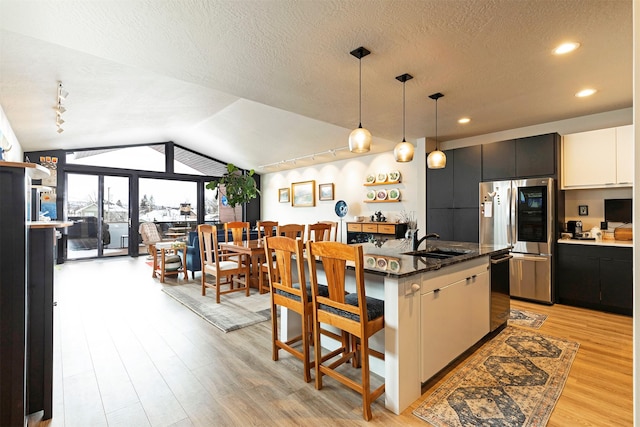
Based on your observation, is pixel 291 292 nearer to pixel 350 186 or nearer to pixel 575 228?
pixel 575 228

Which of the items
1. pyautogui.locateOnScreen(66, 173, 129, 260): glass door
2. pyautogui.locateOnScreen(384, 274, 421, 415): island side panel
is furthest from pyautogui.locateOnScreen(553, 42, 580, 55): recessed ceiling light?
pyautogui.locateOnScreen(66, 173, 129, 260): glass door

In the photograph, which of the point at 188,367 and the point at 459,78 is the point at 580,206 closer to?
the point at 459,78

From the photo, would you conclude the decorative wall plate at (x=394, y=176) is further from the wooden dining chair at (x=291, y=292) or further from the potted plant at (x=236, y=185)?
→ the wooden dining chair at (x=291, y=292)

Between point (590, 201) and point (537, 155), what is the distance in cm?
94

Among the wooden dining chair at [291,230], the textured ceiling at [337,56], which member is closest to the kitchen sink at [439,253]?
the textured ceiling at [337,56]

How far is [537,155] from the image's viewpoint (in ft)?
13.1

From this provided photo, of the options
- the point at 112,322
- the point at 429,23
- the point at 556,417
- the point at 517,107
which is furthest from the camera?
the point at 517,107

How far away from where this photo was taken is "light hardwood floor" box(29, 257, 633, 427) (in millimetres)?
1800

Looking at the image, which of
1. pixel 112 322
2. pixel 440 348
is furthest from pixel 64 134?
pixel 440 348

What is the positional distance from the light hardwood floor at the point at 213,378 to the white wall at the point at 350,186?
3.18 meters

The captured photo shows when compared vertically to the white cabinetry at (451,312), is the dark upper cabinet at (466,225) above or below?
above

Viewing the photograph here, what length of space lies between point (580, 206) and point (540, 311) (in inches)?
62.5

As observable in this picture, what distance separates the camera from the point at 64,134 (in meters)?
6.09

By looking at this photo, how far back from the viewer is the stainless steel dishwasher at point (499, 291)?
2.79 meters
